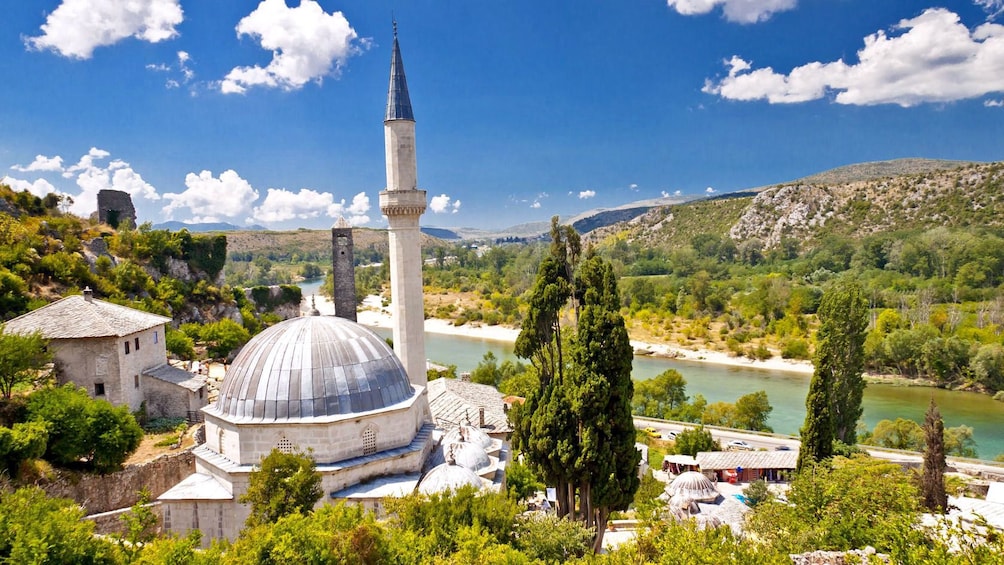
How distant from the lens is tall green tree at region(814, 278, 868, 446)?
86.4 ft

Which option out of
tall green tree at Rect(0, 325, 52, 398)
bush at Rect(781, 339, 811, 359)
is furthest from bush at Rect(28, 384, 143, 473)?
bush at Rect(781, 339, 811, 359)

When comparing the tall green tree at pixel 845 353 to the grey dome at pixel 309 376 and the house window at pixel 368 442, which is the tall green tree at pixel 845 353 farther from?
the house window at pixel 368 442

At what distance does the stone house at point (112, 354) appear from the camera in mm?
20000

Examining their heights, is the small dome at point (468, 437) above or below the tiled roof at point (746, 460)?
above

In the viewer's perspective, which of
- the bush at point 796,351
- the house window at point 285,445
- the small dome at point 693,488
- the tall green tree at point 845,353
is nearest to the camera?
the house window at point 285,445

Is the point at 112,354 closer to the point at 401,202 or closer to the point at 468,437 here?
the point at 401,202

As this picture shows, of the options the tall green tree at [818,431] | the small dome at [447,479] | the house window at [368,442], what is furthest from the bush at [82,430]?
the tall green tree at [818,431]

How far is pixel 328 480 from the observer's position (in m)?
14.9

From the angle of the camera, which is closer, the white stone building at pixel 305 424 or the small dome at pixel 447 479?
the white stone building at pixel 305 424

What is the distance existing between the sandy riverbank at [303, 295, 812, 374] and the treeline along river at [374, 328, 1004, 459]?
1.58 metres

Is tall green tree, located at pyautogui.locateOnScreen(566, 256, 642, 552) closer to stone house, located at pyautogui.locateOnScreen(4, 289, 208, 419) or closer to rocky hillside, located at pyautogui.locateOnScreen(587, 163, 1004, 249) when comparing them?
stone house, located at pyautogui.locateOnScreen(4, 289, 208, 419)

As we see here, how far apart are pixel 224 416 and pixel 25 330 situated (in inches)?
391

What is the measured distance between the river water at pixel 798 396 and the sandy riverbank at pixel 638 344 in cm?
165

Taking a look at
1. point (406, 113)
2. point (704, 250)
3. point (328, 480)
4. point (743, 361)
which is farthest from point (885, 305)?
point (328, 480)
